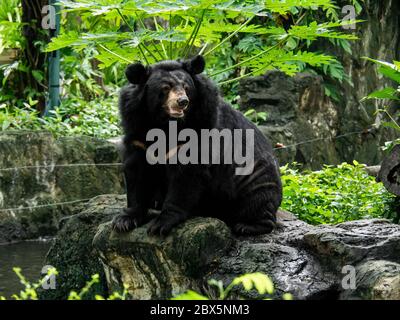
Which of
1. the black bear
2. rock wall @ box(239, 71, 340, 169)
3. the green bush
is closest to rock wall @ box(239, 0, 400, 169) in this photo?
rock wall @ box(239, 71, 340, 169)

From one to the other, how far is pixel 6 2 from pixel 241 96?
4.26 metres

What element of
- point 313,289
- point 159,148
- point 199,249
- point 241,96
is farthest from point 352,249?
point 241,96

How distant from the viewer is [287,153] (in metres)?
10.3

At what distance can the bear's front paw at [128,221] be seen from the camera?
218 inches

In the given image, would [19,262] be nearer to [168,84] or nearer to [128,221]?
[128,221]

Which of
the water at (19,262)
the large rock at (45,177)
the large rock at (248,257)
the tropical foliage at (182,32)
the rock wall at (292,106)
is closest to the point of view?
the large rock at (248,257)

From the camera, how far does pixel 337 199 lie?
7.52m

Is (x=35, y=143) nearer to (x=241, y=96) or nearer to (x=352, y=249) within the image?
(x=241, y=96)

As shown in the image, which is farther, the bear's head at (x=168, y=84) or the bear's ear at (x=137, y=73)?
the bear's ear at (x=137, y=73)

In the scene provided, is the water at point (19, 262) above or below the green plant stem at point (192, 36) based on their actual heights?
below

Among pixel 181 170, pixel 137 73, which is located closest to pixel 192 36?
pixel 137 73

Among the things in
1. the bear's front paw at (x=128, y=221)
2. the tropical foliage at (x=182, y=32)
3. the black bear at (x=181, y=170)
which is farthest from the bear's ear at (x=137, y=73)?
the bear's front paw at (x=128, y=221)

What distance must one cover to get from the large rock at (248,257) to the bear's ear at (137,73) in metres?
1.10

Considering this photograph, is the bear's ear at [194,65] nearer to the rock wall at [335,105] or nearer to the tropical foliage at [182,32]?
the tropical foliage at [182,32]
